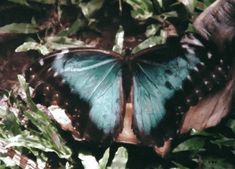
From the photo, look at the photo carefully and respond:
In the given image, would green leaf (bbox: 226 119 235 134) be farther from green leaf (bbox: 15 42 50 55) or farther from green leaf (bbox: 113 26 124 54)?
green leaf (bbox: 15 42 50 55)

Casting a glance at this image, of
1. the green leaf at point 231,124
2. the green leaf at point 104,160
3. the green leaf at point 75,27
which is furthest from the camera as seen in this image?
the green leaf at point 75,27

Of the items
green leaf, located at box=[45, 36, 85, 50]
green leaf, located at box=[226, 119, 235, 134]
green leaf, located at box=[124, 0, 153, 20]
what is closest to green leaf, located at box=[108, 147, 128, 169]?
green leaf, located at box=[226, 119, 235, 134]

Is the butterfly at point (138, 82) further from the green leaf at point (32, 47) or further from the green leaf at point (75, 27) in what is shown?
the green leaf at point (75, 27)

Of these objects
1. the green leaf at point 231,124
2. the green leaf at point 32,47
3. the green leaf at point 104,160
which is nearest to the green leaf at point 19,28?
the green leaf at point 32,47

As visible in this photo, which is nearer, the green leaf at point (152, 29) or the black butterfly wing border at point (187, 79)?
the black butterfly wing border at point (187, 79)

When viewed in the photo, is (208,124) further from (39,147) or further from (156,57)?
(39,147)

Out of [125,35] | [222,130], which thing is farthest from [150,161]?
[125,35]

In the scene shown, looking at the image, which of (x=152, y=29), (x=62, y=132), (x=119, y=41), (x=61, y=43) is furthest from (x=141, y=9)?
(x=62, y=132)
